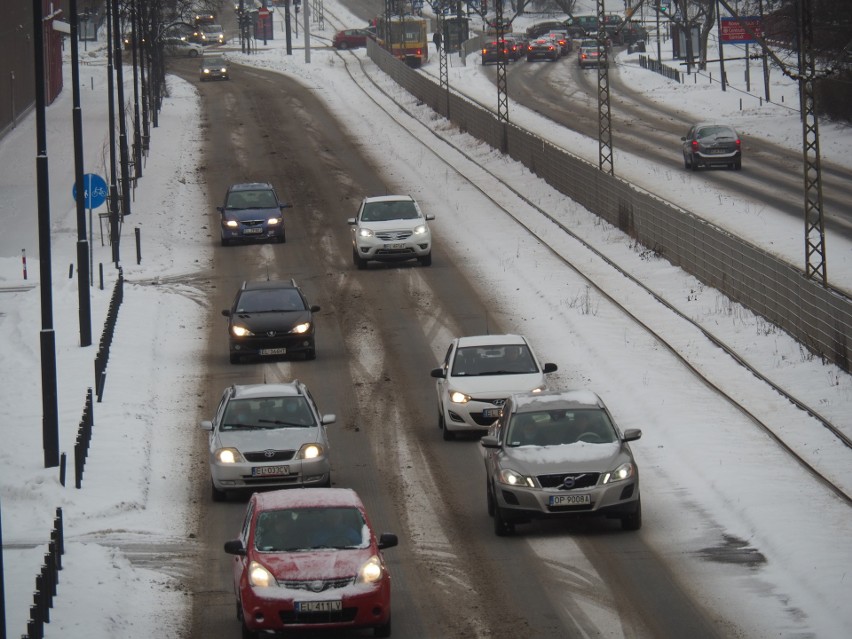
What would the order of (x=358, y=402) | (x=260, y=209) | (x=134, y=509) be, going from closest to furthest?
(x=134, y=509) → (x=358, y=402) → (x=260, y=209)

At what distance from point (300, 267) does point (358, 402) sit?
13.9 metres

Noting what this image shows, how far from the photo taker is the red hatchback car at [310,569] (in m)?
13.0

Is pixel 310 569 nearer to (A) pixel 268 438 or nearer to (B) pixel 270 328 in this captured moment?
(A) pixel 268 438

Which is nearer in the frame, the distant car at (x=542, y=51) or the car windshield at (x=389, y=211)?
the car windshield at (x=389, y=211)

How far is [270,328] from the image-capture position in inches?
1091

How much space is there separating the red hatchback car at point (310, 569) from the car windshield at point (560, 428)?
3.72 metres

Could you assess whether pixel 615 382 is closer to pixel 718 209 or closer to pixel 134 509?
pixel 134 509

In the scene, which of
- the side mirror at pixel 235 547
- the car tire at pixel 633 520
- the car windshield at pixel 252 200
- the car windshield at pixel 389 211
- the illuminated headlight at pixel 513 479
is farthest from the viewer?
the car windshield at pixel 252 200

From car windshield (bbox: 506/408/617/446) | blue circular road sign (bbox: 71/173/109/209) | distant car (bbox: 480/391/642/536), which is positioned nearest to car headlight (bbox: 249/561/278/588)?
distant car (bbox: 480/391/642/536)

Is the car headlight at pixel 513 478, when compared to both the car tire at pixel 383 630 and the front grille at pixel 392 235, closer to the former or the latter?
the car tire at pixel 383 630

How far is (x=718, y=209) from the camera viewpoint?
150 ft

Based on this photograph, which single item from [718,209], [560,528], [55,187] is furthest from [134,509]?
[55,187]

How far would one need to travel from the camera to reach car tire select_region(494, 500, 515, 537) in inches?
664

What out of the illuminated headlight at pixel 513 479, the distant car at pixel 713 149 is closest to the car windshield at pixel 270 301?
the illuminated headlight at pixel 513 479
